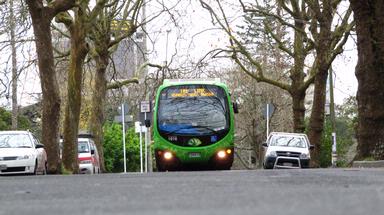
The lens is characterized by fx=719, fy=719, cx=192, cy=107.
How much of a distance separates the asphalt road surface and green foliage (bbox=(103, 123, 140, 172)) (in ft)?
114

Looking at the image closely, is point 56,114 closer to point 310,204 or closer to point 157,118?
point 157,118

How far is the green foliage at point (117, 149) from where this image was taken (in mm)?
46625

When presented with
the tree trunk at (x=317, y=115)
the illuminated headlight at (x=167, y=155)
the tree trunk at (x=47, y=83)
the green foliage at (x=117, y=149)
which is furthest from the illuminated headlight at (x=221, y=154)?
the green foliage at (x=117, y=149)

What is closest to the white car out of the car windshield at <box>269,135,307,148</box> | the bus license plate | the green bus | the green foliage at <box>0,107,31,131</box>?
the green bus

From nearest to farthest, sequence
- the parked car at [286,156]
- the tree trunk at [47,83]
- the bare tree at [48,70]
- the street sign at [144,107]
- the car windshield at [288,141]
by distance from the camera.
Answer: the bare tree at [48,70] → the tree trunk at [47,83] → the parked car at [286,156] → the car windshield at [288,141] → the street sign at [144,107]

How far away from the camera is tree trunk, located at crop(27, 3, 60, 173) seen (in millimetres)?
22484

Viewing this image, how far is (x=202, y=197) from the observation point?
834cm

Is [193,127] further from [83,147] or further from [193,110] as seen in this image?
[83,147]

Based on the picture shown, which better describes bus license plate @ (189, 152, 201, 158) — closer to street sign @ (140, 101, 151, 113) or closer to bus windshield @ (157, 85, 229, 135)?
bus windshield @ (157, 85, 229, 135)

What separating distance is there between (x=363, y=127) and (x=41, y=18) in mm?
10377

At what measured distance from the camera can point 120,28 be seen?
3284 centimetres

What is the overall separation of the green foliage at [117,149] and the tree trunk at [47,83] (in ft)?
69.8

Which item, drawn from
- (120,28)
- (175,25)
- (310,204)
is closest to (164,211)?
(310,204)

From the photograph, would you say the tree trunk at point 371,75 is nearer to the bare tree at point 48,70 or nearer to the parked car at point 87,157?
the bare tree at point 48,70
